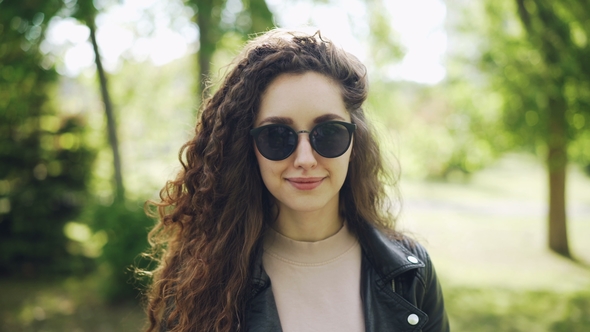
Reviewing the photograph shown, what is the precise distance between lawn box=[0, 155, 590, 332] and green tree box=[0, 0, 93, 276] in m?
0.60

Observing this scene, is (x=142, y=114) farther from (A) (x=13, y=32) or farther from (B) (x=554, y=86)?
(B) (x=554, y=86)

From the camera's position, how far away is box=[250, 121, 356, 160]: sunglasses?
5.60 ft

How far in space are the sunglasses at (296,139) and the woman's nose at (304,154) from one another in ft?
0.05

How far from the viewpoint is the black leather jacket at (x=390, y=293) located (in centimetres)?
175

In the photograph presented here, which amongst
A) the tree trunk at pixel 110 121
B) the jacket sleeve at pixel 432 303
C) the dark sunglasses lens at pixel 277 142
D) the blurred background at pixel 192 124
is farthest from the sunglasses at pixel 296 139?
the tree trunk at pixel 110 121

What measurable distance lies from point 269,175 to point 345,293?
0.58m

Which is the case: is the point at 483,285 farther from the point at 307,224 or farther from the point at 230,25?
the point at 307,224

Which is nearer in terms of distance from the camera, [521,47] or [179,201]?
[179,201]

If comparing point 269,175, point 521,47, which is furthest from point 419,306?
point 521,47

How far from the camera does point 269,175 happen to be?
1784mm

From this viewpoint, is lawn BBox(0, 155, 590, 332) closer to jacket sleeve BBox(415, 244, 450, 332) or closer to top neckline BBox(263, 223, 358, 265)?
jacket sleeve BBox(415, 244, 450, 332)

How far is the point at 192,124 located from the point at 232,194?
3.72m

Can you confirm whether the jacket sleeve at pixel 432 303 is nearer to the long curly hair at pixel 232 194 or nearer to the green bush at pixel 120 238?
the long curly hair at pixel 232 194

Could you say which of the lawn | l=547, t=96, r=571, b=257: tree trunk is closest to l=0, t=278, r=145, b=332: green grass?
A: the lawn
